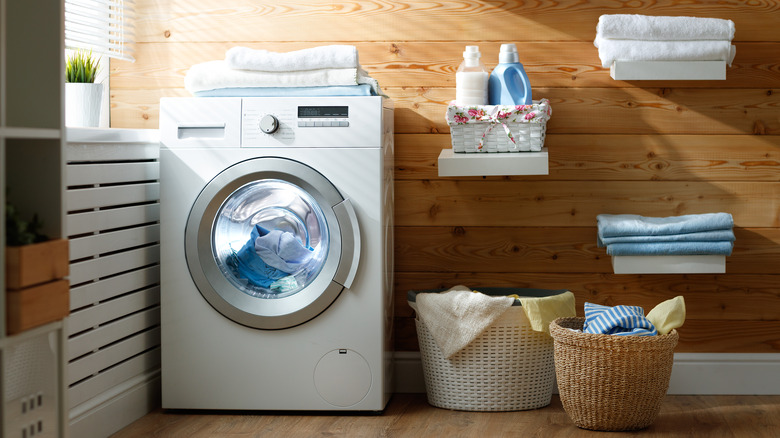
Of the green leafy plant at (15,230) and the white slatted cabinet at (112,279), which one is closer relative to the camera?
the green leafy plant at (15,230)

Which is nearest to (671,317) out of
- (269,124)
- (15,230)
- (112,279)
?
(269,124)

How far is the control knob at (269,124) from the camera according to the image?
2.27 m

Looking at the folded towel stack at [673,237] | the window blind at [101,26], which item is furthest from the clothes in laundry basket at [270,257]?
the folded towel stack at [673,237]

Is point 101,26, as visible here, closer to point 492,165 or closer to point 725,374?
point 492,165

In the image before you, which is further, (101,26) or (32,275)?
(101,26)

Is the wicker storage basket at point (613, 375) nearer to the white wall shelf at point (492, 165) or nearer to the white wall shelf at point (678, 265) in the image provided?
the white wall shelf at point (678, 265)

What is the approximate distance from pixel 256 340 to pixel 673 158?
55.4 inches

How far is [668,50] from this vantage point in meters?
2.37

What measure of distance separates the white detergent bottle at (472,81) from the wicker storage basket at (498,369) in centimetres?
63

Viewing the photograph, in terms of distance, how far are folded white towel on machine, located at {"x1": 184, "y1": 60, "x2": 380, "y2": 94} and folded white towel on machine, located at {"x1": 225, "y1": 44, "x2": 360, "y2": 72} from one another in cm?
2

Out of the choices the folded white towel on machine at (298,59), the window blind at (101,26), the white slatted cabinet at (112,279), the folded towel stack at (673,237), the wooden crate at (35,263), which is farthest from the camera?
the window blind at (101,26)

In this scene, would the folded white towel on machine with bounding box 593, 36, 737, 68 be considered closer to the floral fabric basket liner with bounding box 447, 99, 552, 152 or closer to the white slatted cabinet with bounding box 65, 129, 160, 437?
the floral fabric basket liner with bounding box 447, 99, 552, 152

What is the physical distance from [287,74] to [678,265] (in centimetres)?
126

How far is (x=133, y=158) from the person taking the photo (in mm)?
2297
